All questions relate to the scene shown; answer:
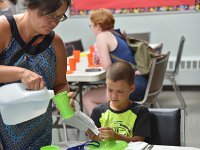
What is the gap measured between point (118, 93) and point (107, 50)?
1.42m

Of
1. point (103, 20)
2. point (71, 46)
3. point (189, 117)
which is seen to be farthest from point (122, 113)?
point (71, 46)

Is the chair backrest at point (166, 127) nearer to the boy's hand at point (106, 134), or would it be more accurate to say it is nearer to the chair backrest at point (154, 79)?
the boy's hand at point (106, 134)

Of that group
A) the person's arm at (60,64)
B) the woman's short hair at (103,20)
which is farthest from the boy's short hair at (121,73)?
the woman's short hair at (103,20)

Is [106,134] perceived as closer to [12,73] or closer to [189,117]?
[12,73]

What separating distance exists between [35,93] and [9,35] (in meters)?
0.35

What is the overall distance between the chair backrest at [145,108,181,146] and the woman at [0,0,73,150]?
24.1 inches

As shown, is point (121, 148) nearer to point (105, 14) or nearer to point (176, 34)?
point (105, 14)

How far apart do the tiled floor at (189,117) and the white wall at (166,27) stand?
634 millimetres

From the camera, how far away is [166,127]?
195 centimetres

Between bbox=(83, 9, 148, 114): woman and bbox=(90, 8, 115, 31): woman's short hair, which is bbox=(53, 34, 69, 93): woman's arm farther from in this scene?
bbox=(90, 8, 115, 31): woman's short hair

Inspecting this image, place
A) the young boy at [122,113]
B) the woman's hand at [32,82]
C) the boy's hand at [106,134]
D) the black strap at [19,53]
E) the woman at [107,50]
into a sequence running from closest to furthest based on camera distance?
1. the woman's hand at [32,82]
2. the black strap at [19,53]
3. the boy's hand at [106,134]
4. the young boy at [122,113]
5. the woman at [107,50]

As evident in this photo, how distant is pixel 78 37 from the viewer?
5.86 meters

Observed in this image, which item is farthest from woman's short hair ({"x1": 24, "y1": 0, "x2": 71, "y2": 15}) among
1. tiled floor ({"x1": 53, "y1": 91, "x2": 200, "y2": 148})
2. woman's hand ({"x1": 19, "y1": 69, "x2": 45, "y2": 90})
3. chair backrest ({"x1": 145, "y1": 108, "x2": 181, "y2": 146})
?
tiled floor ({"x1": 53, "y1": 91, "x2": 200, "y2": 148})

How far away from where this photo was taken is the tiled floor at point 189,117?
3701 mm
